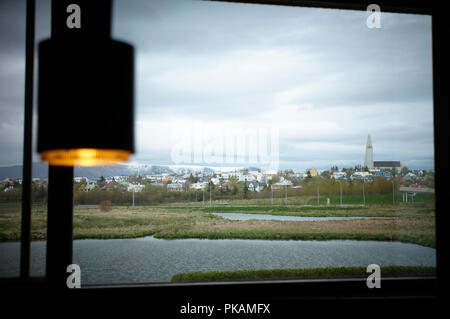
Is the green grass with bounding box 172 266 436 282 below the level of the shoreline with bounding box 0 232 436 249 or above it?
below

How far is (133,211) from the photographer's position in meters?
2.55

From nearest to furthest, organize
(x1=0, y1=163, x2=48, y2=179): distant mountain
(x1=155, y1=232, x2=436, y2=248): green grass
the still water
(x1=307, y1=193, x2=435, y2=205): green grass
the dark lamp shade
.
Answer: the dark lamp shade → (x1=0, y1=163, x2=48, y2=179): distant mountain → the still water → (x1=155, y1=232, x2=436, y2=248): green grass → (x1=307, y1=193, x2=435, y2=205): green grass

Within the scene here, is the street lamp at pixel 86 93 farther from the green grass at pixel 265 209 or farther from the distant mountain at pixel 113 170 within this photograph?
the green grass at pixel 265 209

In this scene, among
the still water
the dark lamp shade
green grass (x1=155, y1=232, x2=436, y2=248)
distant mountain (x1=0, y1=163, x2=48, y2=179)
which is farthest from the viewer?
green grass (x1=155, y1=232, x2=436, y2=248)

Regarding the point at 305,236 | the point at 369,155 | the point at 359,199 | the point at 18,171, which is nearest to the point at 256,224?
the point at 305,236

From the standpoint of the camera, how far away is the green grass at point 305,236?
2.60 meters

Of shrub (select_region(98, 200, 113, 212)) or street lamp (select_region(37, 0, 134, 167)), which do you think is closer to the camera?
street lamp (select_region(37, 0, 134, 167))

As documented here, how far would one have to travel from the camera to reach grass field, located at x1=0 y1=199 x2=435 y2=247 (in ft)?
8.23

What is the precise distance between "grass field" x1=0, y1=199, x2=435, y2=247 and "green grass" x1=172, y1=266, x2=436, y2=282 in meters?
0.25

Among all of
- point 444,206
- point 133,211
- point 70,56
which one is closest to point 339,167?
point 444,206

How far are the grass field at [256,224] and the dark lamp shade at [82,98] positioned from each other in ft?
5.26

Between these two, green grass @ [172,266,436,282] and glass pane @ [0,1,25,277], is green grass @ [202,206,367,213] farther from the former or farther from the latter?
glass pane @ [0,1,25,277]

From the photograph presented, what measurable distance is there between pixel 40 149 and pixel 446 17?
2978 mm

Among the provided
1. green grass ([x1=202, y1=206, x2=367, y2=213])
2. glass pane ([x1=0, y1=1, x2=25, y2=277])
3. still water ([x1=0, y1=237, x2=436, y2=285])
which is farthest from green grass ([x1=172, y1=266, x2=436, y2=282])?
glass pane ([x1=0, y1=1, x2=25, y2=277])
